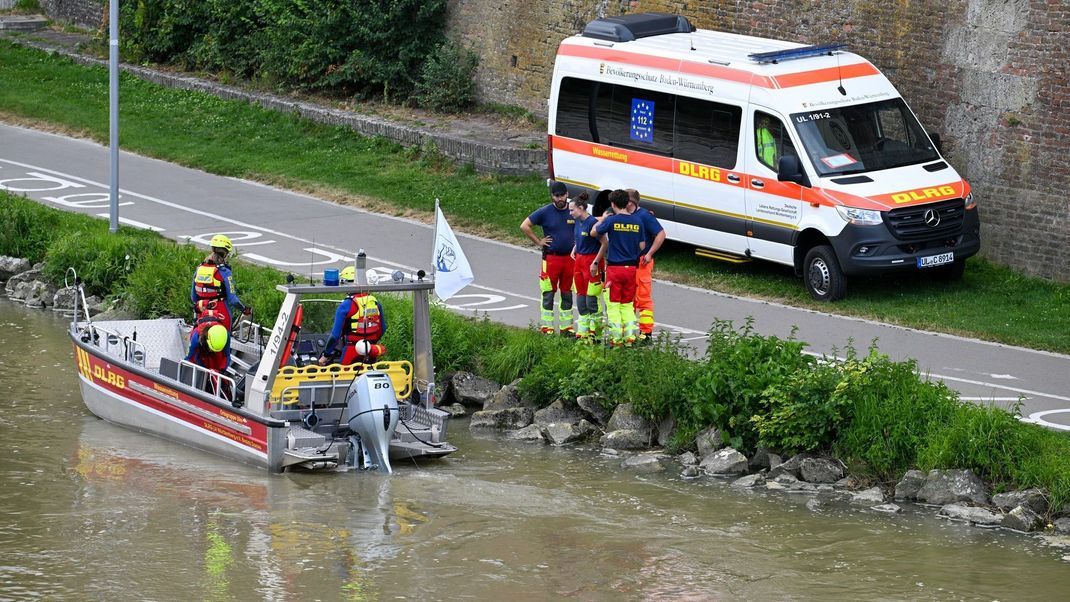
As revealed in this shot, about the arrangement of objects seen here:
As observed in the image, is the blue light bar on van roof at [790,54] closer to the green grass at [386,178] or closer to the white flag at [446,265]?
the green grass at [386,178]

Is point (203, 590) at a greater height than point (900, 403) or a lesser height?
lesser

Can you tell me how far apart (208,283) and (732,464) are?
531 cm

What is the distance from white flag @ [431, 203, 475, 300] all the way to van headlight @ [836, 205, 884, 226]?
18.2ft

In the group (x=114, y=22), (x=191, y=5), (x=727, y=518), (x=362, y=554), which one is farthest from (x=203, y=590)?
(x=191, y=5)

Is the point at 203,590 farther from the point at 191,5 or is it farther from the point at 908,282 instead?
the point at 191,5

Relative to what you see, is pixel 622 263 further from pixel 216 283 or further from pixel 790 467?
pixel 216 283

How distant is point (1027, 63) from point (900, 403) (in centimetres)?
748

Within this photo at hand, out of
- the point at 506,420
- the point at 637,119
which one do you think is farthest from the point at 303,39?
the point at 506,420

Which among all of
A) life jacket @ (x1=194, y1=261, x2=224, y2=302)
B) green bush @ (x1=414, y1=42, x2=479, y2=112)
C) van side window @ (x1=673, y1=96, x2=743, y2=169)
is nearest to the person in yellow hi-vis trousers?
van side window @ (x1=673, y1=96, x2=743, y2=169)

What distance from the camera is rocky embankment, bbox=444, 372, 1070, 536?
1424 centimetres

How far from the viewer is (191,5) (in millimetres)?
33312

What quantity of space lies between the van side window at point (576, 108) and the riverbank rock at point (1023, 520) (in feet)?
31.6

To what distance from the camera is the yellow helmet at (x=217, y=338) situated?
53.1 ft

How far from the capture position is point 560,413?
55.8 feet
